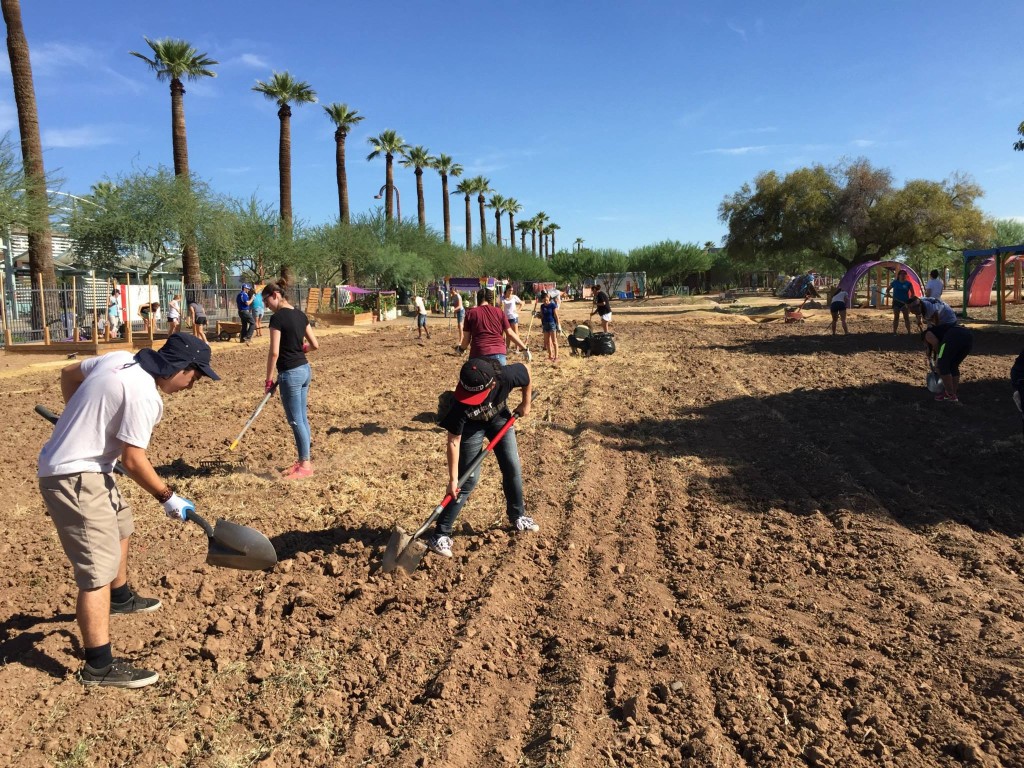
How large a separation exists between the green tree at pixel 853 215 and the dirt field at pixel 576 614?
29.1 m

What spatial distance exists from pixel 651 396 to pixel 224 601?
25.1ft

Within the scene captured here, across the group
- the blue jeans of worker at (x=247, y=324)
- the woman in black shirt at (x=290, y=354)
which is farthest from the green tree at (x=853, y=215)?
the woman in black shirt at (x=290, y=354)

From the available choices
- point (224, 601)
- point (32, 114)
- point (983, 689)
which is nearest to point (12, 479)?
point (224, 601)

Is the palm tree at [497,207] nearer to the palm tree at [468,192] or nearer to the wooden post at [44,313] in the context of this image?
the palm tree at [468,192]

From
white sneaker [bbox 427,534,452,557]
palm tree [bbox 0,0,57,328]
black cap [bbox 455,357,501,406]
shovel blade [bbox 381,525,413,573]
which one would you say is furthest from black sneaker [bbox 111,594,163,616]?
palm tree [bbox 0,0,57,328]

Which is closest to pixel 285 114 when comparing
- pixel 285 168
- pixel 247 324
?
pixel 285 168

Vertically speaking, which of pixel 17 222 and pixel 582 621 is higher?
pixel 17 222

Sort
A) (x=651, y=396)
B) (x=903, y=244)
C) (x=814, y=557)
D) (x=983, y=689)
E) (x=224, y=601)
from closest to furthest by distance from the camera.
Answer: (x=983, y=689)
(x=224, y=601)
(x=814, y=557)
(x=651, y=396)
(x=903, y=244)

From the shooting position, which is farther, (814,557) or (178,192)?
(178,192)

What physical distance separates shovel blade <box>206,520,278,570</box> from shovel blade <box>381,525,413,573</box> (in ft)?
2.55

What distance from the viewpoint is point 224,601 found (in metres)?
4.11

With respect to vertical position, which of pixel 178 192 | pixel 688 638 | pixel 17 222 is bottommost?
pixel 688 638

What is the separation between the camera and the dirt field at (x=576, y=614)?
112 inches

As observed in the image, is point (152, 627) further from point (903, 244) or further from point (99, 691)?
point (903, 244)
